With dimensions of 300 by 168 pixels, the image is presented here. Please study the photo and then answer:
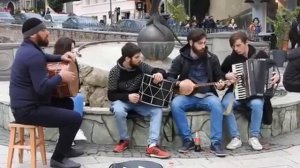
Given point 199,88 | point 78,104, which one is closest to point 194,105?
point 199,88

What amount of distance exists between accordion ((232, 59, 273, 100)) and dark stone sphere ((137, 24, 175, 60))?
2.48 metres

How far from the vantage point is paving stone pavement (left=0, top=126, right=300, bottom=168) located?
589 cm

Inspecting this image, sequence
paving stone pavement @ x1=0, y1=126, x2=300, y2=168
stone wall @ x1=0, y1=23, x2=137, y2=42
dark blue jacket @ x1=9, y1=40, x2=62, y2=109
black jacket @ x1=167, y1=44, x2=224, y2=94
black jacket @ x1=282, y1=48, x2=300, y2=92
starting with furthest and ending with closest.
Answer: stone wall @ x1=0, y1=23, x2=137, y2=42
black jacket @ x1=282, y1=48, x2=300, y2=92
black jacket @ x1=167, y1=44, x2=224, y2=94
paving stone pavement @ x1=0, y1=126, x2=300, y2=168
dark blue jacket @ x1=9, y1=40, x2=62, y2=109

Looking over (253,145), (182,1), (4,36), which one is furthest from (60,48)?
(182,1)

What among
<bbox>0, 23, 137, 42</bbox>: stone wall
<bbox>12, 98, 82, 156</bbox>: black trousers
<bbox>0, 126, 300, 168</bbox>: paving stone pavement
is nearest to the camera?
<bbox>12, 98, 82, 156</bbox>: black trousers

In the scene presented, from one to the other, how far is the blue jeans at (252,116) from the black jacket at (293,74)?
6.98 feet

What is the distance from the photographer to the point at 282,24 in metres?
17.5

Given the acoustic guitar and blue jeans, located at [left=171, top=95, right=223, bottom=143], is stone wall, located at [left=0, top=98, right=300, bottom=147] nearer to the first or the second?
blue jeans, located at [left=171, top=95, right=223, bottom=143]

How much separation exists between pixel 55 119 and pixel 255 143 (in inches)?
101

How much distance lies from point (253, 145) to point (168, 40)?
2840mm

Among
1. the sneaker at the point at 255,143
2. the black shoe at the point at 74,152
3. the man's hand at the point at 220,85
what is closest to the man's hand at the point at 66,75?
the black shoe at the point at 74,152

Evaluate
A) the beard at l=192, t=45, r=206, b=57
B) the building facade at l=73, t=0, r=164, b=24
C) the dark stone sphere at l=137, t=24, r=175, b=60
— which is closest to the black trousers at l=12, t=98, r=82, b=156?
the beard at l=192, t=45, r=206, b=57

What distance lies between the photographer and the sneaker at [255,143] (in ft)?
21.3

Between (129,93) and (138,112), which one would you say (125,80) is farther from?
(138,112)
